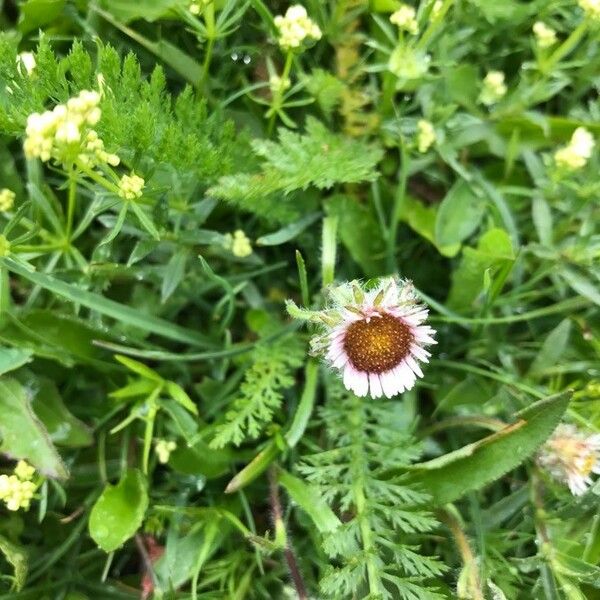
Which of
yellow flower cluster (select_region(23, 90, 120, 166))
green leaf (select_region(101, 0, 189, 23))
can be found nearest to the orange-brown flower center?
yellow flower cluster (select_region(23, 90, 120, 166))

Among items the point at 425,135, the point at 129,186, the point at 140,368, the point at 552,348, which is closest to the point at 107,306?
the point at 140,368

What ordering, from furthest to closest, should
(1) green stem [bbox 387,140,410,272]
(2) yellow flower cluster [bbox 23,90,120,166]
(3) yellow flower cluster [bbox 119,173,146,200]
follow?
(1) green stem [bbox 387,140,410,272] → (3) yellow flower cluster [bbox 119,173,146,200] → (2) yellow flower cluster [bbox 23,90,120,166]

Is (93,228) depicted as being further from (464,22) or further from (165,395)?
(464,22)

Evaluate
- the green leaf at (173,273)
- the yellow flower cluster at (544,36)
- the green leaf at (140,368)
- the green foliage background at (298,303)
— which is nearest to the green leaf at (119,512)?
the green foliage background at (298,303)

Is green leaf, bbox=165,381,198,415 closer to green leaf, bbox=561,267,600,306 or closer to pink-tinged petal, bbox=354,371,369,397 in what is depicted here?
pink-tinged petal, bbox=354,371,369,397

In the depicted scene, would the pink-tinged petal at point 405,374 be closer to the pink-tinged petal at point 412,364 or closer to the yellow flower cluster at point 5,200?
the pink-tinged petal at point 412,364

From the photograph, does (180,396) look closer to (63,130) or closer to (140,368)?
(140,368)

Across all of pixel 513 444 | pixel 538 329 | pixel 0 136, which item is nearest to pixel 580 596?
pixel 513 444
